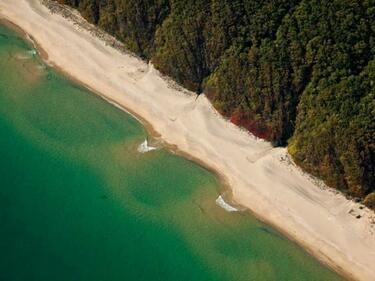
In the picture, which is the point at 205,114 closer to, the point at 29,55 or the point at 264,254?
the point at 264,254


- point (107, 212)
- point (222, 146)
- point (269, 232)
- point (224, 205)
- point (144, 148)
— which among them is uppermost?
point (222, 146)

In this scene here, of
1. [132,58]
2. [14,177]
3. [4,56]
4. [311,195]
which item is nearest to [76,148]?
[14,177]

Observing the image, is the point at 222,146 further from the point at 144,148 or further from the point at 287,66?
the point at 287,66

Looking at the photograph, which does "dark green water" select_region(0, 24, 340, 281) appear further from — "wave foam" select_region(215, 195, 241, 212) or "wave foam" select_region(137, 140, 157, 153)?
"wave foam" select_region(137, 140, 157, 153)

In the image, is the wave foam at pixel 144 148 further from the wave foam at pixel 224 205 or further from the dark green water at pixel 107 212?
the wave foam at pixel 224 205

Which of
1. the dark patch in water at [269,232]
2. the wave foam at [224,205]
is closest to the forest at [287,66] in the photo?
the dark patch in water at [269,232]

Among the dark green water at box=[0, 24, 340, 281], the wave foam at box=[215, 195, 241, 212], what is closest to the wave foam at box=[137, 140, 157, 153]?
the dark green water at box=[0, 24, 340, 281]

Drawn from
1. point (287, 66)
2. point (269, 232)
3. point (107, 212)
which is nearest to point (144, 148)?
point (107, 212)
